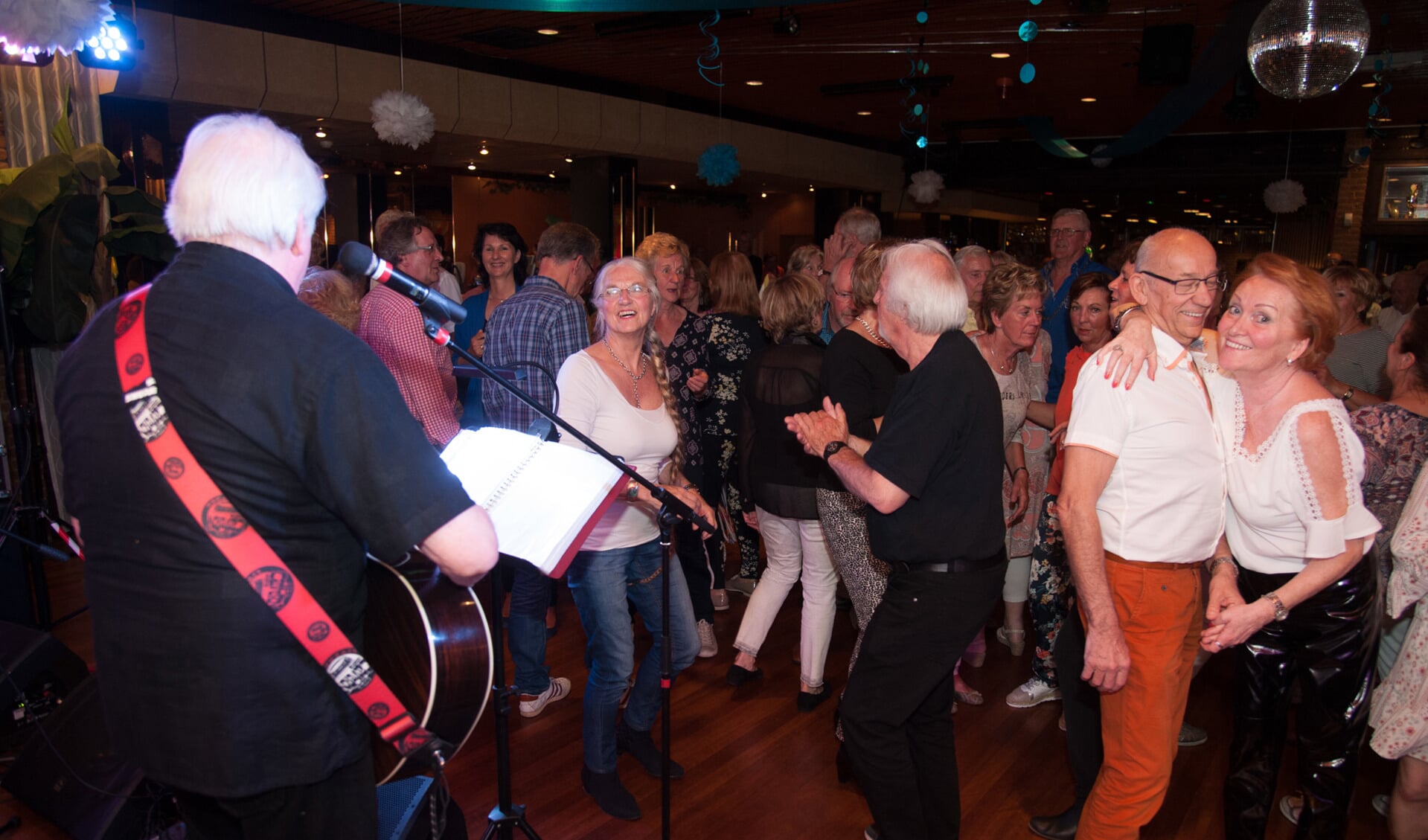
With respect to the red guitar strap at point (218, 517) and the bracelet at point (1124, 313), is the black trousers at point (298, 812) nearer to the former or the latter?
the red guitar strap at point (218, 517)

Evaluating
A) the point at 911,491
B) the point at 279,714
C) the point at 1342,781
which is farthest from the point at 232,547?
the point at 1342,781

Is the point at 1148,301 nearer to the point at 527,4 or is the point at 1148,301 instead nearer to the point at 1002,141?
the point at 527,4

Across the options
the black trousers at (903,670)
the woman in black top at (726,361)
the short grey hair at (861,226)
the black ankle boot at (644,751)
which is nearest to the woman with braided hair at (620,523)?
the black ankle boot at (644,751)

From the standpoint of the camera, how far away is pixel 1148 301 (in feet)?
6.87

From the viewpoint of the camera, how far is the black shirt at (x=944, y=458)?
2027 mm

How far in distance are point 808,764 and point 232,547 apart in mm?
2243

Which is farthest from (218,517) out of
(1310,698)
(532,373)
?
(1310,698)

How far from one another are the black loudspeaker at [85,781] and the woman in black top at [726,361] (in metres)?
2.25

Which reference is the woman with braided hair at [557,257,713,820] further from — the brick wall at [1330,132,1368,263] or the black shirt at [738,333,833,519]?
the brick wall at [1330,132,1368,263]

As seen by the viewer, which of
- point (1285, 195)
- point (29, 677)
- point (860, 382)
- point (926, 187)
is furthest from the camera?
point (926, 187)

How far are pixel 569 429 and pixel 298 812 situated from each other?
32.7 inches

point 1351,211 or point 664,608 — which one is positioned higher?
point 1351,211

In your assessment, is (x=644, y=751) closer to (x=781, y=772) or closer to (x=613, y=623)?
(x=781, y=772)

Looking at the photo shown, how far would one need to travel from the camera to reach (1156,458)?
6.42ft
